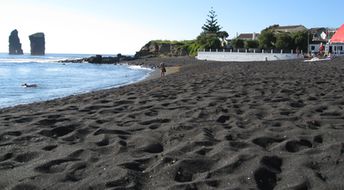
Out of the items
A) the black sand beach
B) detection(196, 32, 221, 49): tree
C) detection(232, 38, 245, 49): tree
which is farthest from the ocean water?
detection(196, 32, 221, 49): tree

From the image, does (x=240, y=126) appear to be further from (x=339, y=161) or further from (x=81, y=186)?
(x=81, y=186)

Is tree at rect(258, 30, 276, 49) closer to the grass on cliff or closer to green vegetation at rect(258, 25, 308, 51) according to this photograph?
green vegetation at rect(258, 25, 308, 51)

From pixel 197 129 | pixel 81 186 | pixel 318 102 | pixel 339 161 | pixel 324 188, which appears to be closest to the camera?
pixel 324 188

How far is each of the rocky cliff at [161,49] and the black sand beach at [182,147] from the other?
91.9m

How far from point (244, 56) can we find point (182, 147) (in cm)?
5568

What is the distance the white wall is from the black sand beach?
46.2m

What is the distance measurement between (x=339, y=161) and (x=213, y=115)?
11.6 feet

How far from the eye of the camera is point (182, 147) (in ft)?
19.3

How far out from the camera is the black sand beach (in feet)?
15.3

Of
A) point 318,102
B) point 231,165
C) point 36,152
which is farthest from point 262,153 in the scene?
point 318,102

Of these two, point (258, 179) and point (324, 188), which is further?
point (258, 179)

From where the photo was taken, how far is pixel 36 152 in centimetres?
598

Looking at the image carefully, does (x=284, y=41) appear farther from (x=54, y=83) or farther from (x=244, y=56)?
(x=54, y=83)

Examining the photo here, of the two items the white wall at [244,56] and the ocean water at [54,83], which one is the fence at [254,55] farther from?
the ocean water at [54,83]
